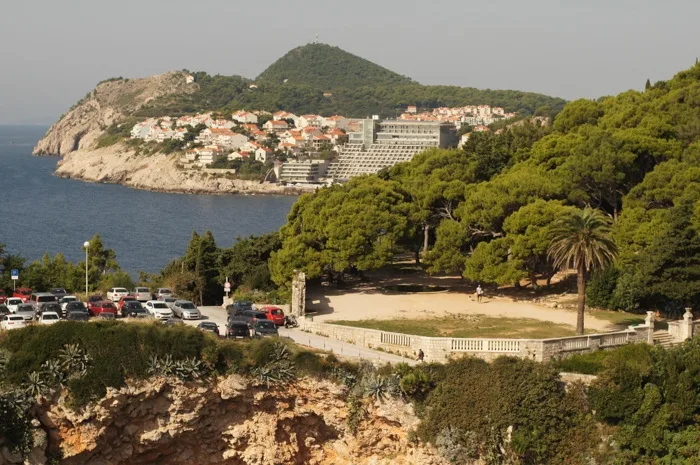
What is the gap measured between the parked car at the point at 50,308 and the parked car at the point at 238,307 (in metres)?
6.65

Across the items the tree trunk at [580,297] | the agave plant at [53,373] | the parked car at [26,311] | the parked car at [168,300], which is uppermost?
the tree trunk at [580,297]

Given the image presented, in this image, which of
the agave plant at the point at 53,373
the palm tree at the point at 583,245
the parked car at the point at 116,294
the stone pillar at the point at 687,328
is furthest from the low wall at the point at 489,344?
the parked car at the point at 116,294

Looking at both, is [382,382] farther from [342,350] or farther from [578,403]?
[578,403]

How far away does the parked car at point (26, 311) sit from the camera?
3395 centimetres

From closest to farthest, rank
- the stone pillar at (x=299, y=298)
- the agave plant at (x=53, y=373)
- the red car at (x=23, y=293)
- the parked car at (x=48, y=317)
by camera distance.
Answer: the agave plant at (x=53, y=373), the parked car at (x=48, y=317), the stone pillar at (x=299, y=298), the red car at (x=23, y=293)

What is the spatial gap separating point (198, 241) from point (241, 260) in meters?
2.86

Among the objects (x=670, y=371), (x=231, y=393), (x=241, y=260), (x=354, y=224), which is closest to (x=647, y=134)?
(x=354, y=224)

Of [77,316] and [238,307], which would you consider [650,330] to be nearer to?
[238,307]

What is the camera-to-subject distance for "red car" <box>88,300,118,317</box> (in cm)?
3677

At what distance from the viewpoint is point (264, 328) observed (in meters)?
34.4

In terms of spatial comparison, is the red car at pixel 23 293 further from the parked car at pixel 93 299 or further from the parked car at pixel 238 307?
the parked car at pixel 238 307

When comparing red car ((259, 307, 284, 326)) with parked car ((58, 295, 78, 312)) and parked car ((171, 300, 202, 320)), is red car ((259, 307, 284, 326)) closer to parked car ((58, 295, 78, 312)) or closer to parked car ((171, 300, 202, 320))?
parked car ((171, 300, 202, 320))

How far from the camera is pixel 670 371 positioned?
2867 cm

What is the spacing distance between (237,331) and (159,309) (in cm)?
601
